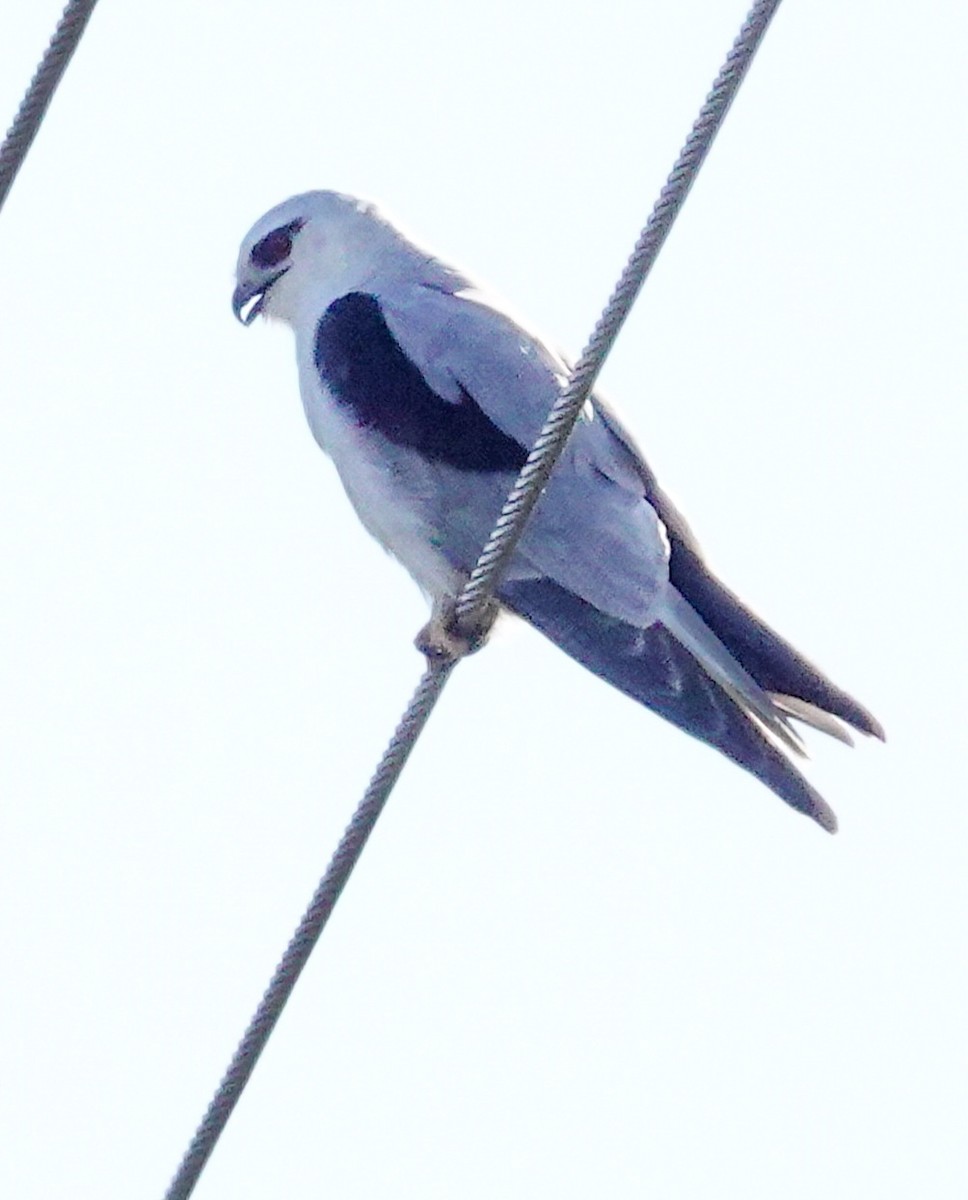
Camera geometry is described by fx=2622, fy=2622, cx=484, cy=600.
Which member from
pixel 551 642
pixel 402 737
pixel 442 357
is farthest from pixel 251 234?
pixel 402 737

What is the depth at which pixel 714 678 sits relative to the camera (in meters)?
5.28

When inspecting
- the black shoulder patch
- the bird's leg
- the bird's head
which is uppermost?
the bird's head

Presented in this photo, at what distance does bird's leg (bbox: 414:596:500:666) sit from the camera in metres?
4.70

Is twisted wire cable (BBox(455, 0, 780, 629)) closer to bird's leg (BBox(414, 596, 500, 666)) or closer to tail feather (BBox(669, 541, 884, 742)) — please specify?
bird's leg (BBox(414, 596, 500, 666))

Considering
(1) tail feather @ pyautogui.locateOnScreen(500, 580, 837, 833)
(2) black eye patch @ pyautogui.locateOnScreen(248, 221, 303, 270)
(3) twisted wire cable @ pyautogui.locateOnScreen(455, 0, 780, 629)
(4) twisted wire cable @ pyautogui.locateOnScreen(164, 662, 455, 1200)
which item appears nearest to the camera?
(3) twisted wire cable @ pyautogui.locateOnScreen(455, 0, 780, 629)

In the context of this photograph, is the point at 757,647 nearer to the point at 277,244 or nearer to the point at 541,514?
the point at 541,514

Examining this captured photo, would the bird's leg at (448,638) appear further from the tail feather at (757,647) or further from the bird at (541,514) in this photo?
the tail feather at (757,647)

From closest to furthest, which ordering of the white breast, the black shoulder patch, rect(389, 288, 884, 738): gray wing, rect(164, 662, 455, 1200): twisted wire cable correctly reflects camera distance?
rect(164, 662, 455, 1200): twisted wire cable, rect(389, 288, 884, 738): gray wing, the black shoulder patch, the white breast

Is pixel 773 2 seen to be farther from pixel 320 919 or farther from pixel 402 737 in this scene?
pixel 320 919

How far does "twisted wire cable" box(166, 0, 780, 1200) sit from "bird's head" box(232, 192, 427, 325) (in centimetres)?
222

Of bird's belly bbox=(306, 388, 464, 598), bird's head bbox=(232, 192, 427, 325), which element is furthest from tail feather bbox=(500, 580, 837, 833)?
bird's head bbox=(232, 192, 427, 325)

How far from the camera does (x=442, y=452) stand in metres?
5.60

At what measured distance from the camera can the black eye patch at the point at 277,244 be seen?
21.4ft

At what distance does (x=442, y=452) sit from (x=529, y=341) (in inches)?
11.8
